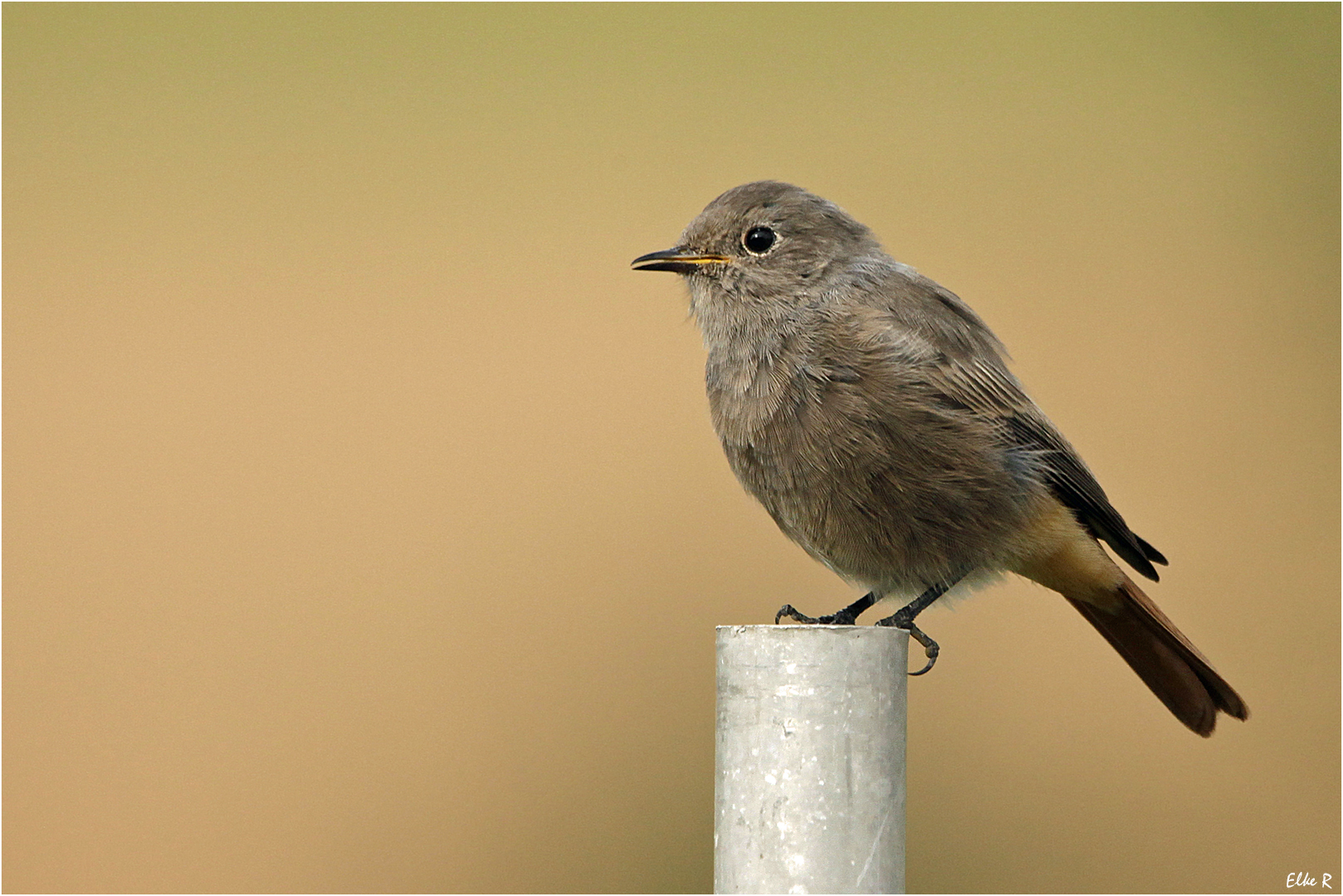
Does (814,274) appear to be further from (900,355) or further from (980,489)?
(980,489)

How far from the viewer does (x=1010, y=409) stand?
9.46 ft

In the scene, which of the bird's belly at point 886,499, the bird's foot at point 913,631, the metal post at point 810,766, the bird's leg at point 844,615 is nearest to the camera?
the metal post at point 810,766

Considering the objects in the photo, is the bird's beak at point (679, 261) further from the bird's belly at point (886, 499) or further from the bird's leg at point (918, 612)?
the bird's leg at point (918, 612)

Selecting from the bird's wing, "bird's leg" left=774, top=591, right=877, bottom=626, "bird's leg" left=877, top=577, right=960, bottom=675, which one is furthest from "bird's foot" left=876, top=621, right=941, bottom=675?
the bird's wing

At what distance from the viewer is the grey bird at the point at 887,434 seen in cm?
267

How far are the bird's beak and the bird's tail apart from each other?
4.54 feet

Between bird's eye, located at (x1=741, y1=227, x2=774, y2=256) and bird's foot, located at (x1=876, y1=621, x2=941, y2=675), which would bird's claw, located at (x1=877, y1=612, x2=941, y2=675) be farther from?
bird's eye, located at (x1=741, y1=227, x2=774, y2=256)

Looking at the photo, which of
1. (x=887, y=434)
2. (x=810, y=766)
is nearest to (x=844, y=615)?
(x=887, y=434)

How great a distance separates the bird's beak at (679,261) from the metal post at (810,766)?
1280 mm

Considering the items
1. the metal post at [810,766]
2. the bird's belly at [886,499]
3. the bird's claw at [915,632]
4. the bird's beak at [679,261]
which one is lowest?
the metal post at [810,766]

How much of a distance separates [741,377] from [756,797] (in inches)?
44.6

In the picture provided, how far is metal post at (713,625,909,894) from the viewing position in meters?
1.93

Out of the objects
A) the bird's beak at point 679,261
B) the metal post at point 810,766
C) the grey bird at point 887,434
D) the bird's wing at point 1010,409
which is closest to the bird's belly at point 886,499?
the grey bird at point 887,434

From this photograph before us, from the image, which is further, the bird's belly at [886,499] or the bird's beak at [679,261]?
the bird's beak at [679,261]
